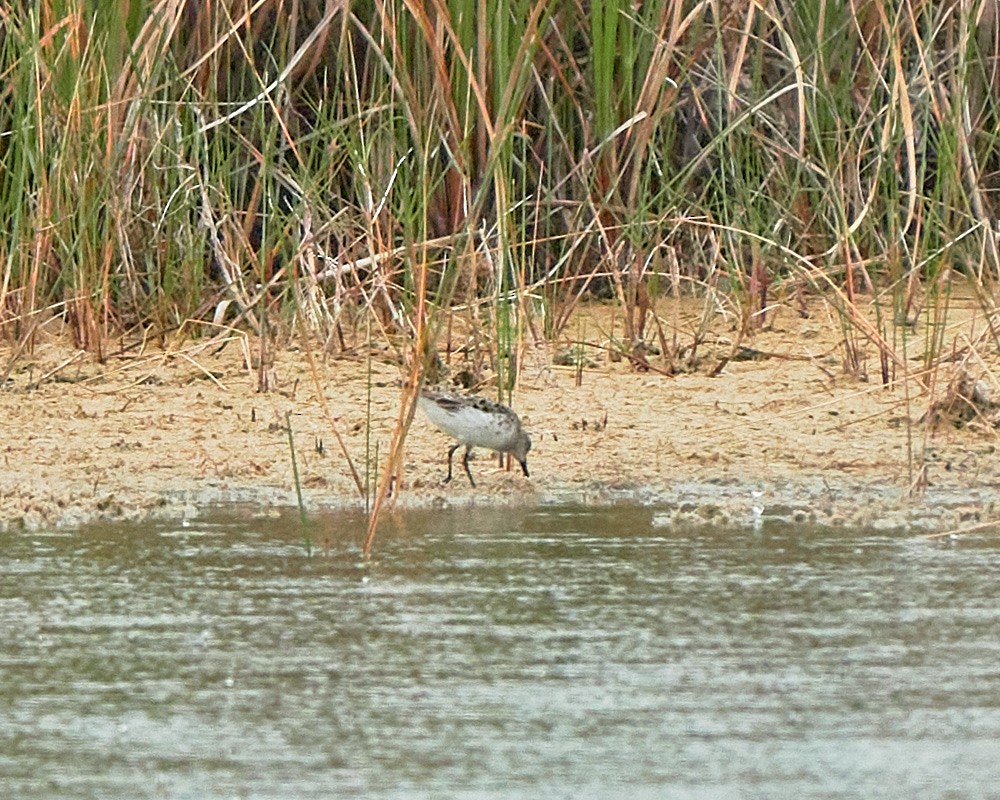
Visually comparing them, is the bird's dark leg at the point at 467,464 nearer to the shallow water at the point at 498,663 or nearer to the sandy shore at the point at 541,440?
the sandy shore at the point at 541,440

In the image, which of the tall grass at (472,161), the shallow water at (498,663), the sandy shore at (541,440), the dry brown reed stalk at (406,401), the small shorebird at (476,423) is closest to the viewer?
the shallow water at (498,663)

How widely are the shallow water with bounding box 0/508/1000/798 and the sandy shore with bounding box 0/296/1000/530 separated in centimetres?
42

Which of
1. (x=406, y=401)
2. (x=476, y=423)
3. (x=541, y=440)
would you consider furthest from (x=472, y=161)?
(x=406, y=401)

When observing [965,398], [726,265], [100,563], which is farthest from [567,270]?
[100,563]

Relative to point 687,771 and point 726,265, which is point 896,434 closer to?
point 726,265

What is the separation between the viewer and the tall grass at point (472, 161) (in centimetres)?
646

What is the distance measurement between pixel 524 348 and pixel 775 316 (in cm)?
130

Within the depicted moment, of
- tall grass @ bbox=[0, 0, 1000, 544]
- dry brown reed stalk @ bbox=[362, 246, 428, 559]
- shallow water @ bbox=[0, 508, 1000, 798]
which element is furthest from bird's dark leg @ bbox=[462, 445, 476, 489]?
dry brown reed stalk @ bbox=[362, 246, 428, 559]

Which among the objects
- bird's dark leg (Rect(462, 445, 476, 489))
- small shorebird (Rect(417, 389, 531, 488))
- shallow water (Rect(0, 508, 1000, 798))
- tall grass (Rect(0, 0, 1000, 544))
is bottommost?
shallow water (Rect(0, 508, 1000, 798))

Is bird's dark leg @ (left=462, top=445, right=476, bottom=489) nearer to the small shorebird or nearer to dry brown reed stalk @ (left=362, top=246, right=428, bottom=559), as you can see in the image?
the small shorebird

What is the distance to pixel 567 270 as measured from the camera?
697 cm

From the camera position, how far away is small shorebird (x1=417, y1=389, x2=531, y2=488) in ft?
18.0

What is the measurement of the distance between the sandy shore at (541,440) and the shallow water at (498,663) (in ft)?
1.39

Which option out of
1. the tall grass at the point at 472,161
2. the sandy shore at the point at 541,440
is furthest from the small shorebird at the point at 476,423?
the tall grass at the point at 472,161
